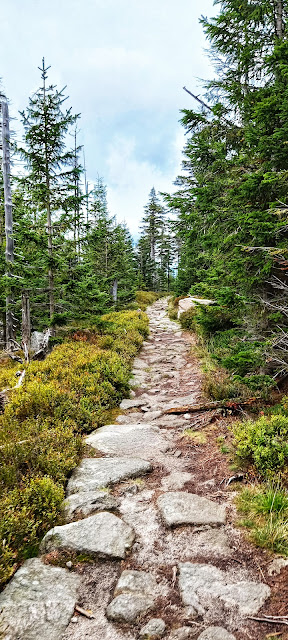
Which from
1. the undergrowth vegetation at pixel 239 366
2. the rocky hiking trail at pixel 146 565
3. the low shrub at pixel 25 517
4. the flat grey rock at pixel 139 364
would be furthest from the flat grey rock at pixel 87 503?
the flat grey rock at pixel 139 364

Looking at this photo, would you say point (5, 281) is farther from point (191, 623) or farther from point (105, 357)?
point (191, 623)

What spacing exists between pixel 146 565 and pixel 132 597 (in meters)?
0.35

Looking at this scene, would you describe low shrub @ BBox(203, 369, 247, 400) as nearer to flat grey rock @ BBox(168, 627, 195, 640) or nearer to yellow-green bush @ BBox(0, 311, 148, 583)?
yellow-green bush @ BBox(0, 311, 148, 583)

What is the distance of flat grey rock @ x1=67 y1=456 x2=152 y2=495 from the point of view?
146 inches

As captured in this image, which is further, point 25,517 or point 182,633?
point 25,517

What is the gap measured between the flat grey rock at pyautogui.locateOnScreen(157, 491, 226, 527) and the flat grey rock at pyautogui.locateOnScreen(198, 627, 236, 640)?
40.9 inches

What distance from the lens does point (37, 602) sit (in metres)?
2.21

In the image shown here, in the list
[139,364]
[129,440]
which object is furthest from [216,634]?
[139,364]

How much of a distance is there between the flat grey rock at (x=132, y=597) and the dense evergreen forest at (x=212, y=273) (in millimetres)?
909

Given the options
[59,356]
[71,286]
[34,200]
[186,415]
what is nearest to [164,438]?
[186,415]

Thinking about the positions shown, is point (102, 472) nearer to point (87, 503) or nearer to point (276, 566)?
point (87, 503)

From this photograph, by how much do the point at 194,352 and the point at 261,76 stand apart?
25.5ft

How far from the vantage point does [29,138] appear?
10102 millimetres

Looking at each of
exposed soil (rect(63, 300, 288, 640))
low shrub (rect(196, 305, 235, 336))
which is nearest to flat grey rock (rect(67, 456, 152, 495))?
exposed soil (rect(63, 300, 288, 640))
